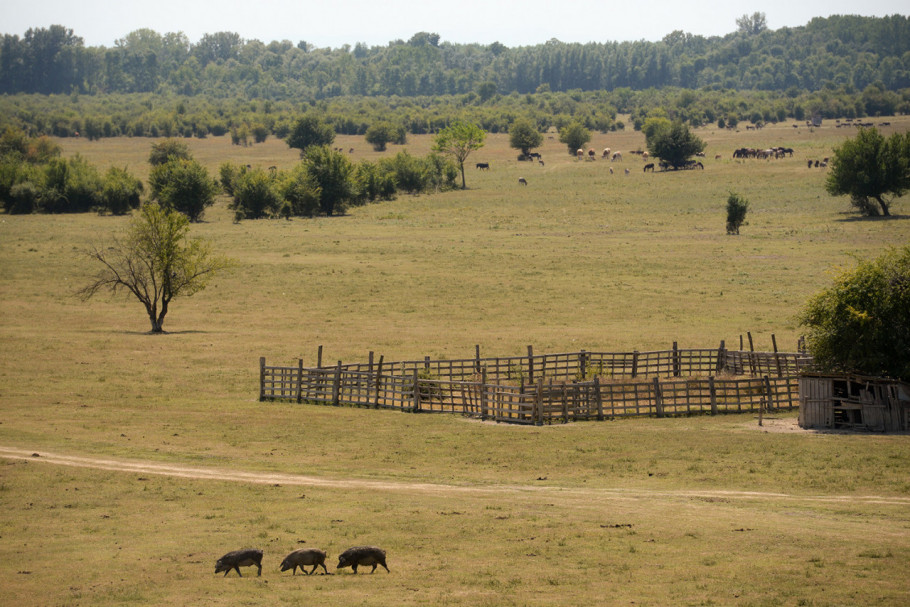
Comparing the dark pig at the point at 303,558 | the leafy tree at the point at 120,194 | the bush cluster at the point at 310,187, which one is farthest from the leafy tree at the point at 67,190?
the dark pig at the point at 303,558

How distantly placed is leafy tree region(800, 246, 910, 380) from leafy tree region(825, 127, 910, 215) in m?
54.3

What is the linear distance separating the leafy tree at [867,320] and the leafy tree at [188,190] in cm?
7318

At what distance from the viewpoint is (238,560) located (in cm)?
1540

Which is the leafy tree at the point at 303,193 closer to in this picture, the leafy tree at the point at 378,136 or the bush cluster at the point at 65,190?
the bush cluster at the point at 65,190

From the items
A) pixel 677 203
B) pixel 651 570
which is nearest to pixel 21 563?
pixel 651 570

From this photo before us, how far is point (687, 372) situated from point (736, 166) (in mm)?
86377

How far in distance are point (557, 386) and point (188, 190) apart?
70.9 m

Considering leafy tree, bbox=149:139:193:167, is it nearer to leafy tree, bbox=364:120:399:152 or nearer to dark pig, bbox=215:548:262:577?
leafy tree, bbox=364:120:399:152

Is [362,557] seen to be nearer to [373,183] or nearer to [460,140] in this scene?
[373,183]

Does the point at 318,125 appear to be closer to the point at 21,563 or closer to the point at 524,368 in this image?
the point at 524,368

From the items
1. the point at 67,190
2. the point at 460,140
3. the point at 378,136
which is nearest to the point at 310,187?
the point at 67,190

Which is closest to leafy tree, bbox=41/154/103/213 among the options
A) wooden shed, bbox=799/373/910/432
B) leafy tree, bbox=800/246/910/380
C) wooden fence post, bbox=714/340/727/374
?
wooden fence post, bbox=714/340/727/374

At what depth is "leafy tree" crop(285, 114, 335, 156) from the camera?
146 m

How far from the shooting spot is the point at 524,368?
35.4 metres
